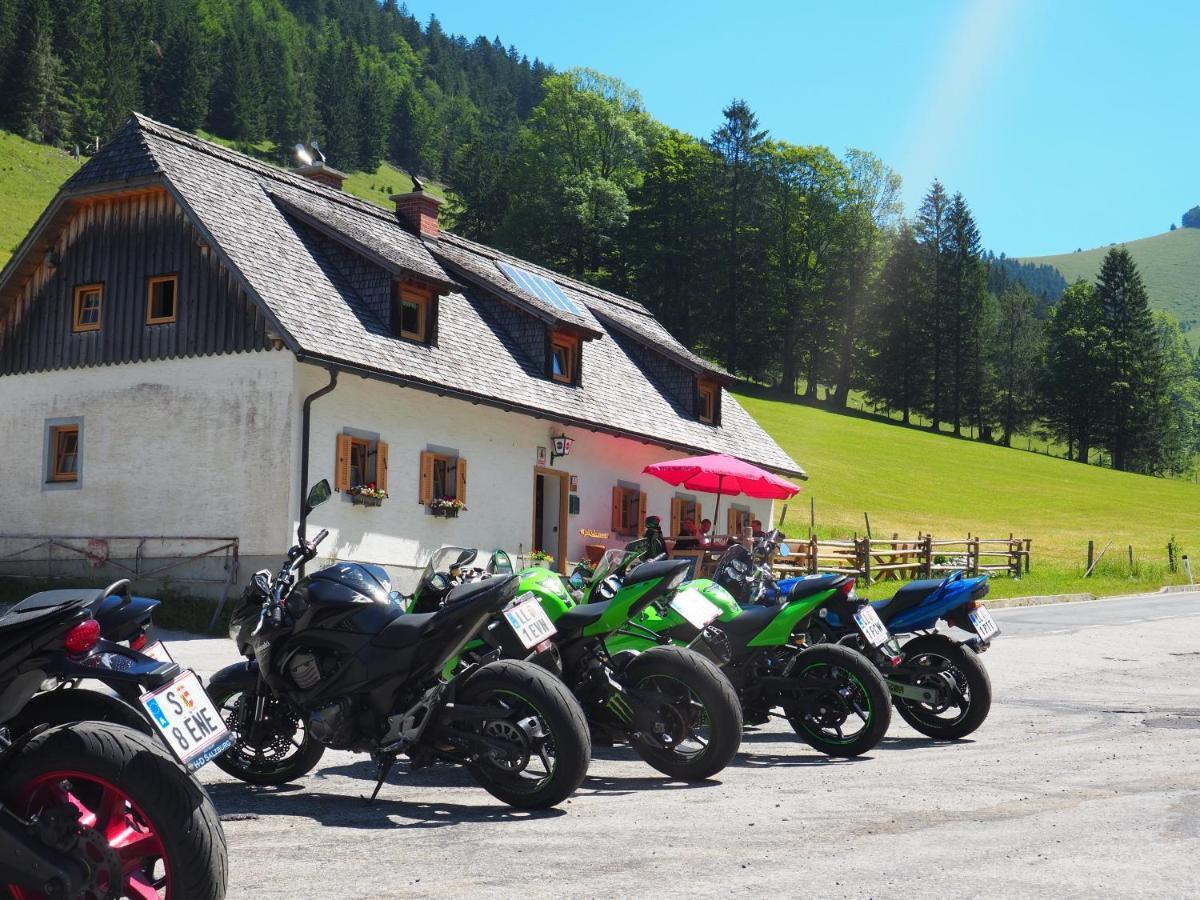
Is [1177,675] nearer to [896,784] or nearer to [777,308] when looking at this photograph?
[896,784]

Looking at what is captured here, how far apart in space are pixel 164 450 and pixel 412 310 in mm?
5105

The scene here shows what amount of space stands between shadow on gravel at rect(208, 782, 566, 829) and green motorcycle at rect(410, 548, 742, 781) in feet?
2.93

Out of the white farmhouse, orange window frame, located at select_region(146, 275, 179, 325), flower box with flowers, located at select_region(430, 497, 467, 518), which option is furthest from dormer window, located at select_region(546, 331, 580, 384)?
orange window frame, located at select_region(146, 275, 179, 325)

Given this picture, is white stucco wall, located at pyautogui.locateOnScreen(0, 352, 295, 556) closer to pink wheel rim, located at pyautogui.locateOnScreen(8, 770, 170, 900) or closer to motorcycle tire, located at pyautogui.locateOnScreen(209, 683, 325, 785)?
motorcycle tire, located at pyautogui.locateOnScreen(209, 683, 325, 785)

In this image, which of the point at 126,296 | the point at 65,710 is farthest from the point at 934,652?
the point at 126,296

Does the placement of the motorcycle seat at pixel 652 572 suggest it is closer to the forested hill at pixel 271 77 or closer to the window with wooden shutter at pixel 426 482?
the window with wooden shutter at pixel 426 482

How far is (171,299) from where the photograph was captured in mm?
21484

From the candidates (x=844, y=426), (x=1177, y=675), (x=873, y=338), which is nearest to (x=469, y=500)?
(x=1177, y=675)

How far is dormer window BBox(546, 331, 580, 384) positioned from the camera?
27.0 metres

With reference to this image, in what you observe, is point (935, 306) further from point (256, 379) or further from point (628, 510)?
point (256, 379)

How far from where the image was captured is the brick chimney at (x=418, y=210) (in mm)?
28500

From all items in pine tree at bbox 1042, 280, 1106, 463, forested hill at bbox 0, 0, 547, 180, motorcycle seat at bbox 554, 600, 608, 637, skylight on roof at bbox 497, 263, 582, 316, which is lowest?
motorcycle seat at bbox 554, 600, 608, 637

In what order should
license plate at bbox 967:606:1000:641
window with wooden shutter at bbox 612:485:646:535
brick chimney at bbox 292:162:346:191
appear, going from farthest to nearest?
brick chimney at bbox 292:162:346:191, window with wooden shutter at bbox 612:485:646:535, license plate at bbox 967:606:1000:641

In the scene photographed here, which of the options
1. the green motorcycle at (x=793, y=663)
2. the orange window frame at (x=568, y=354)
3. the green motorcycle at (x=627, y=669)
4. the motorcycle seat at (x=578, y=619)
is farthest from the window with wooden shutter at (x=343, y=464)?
the motorcycle seat at (x=578, y=619)
